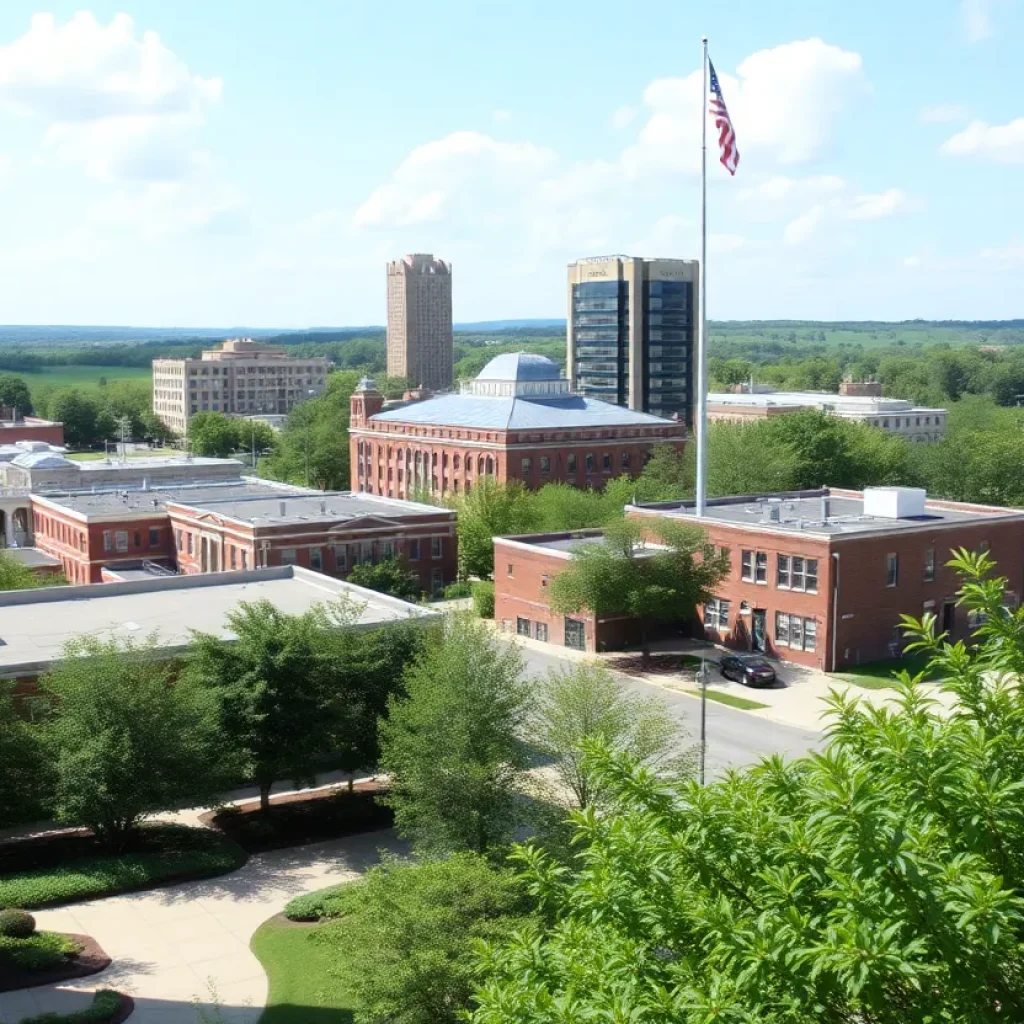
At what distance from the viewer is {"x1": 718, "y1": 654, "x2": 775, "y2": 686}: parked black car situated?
51.4 metres

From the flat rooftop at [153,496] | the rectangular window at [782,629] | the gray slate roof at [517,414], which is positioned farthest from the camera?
the gray slate roof at [517,414]

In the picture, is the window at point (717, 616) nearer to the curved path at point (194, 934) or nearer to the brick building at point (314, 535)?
the brick building at point (314, 535)

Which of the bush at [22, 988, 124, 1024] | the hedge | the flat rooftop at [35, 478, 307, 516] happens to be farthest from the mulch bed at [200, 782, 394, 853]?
the flat rooftop at [35, 478, 307, 516]

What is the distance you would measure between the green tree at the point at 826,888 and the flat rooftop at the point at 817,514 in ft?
132

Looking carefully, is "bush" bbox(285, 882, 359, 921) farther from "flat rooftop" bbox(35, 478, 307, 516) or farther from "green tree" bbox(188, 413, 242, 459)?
"green tree" bbox(188, 413, 242, 459)

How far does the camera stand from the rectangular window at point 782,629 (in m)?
55.7

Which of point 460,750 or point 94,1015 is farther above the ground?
point 460,750

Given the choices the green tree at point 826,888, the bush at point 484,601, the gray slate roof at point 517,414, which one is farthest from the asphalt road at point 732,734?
the gray slate roof at point 517,414

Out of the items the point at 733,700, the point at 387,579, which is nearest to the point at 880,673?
the point at 733,700

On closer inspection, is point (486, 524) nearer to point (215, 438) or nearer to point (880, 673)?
point (880, 673)

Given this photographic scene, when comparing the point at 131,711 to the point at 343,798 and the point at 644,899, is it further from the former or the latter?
the point at 644,899

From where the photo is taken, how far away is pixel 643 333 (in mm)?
163750

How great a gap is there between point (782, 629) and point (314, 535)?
23941mm

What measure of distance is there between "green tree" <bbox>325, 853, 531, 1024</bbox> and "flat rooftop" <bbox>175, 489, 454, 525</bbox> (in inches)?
1675
